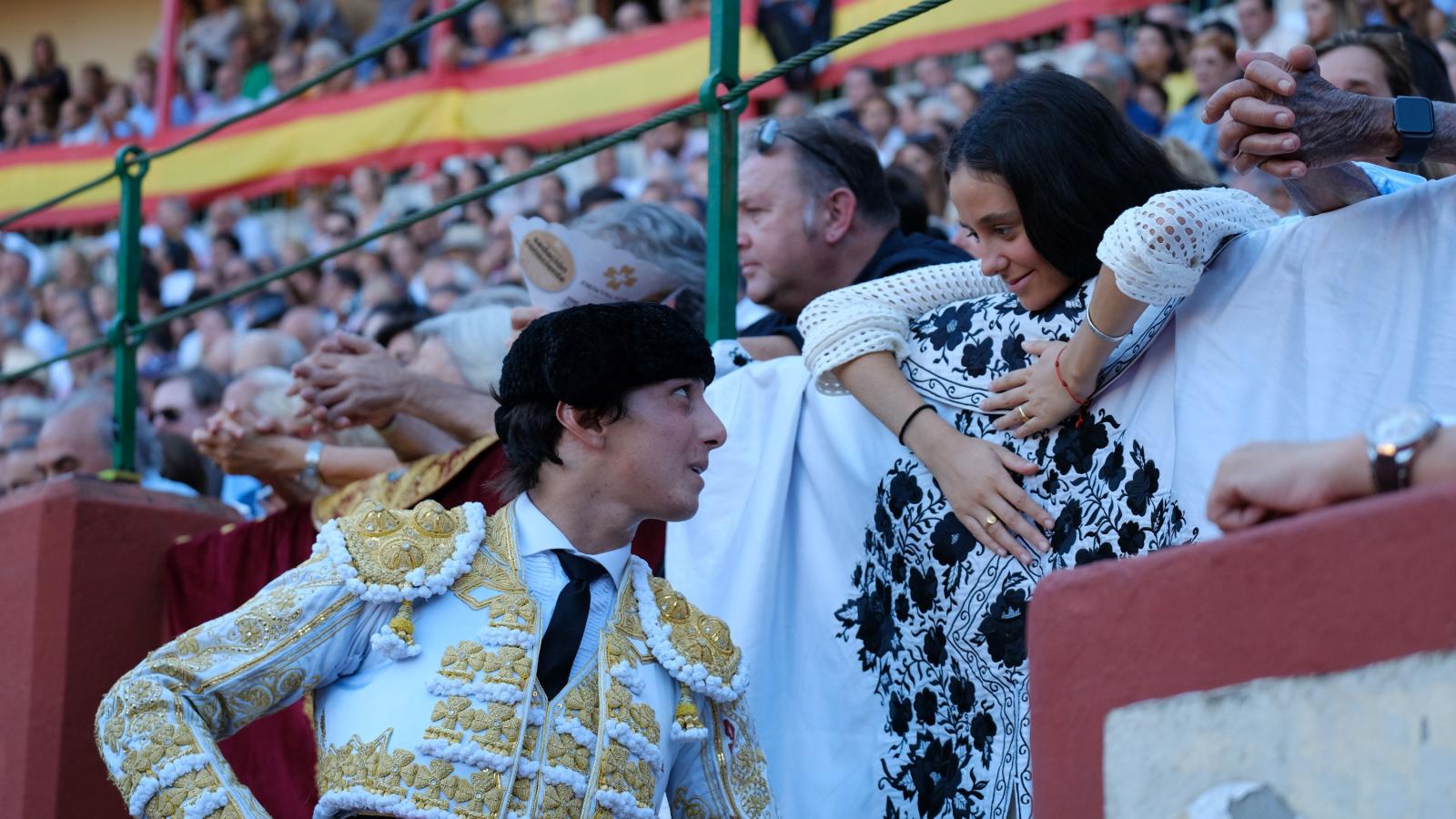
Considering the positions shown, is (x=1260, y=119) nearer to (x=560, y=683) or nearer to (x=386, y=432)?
(x=560, y=683)

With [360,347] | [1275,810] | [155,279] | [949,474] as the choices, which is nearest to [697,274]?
[360,347]

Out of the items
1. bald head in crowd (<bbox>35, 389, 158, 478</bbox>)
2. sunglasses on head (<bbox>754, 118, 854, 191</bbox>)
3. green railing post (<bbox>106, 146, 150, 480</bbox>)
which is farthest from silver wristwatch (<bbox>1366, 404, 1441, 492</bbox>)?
bald head in crowd (<bbox>35, 389, 158, 478</bbox>)

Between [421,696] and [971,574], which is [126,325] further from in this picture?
[971,574]

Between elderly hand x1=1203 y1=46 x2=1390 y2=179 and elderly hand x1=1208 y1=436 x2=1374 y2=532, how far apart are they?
22.6 inches

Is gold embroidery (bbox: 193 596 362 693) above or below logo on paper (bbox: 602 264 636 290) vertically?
below

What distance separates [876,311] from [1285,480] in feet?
3.99

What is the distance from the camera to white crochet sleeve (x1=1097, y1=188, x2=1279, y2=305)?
254 cm

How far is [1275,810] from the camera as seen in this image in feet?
6.04

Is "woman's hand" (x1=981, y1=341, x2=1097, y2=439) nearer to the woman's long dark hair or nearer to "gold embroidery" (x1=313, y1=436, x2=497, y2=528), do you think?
the woman's long dark hair

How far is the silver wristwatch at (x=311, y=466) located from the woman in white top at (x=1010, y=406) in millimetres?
1498

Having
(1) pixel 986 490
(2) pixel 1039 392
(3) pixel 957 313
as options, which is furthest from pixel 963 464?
(3) pixel 957 313

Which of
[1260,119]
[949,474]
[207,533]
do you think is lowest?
[207,533]

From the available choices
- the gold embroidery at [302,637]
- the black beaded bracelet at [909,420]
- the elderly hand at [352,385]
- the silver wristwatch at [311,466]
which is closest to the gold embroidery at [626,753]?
the gold embroidery at [302,637]

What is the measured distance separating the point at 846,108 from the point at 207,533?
6.08 m
